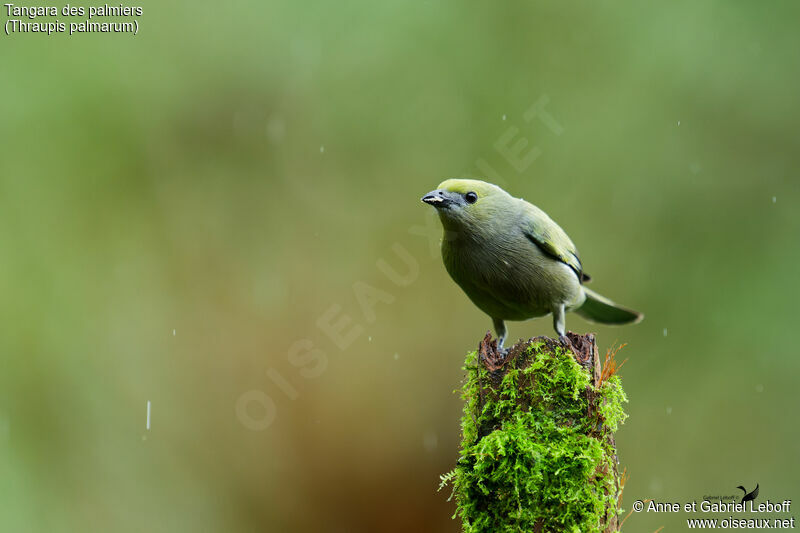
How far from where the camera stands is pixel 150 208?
8414mm

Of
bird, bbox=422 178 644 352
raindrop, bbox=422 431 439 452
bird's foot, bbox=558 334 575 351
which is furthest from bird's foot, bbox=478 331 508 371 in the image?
raindrop, bbox=422 431 439 452

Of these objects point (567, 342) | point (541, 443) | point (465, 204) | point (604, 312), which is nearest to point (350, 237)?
point (604, 312)

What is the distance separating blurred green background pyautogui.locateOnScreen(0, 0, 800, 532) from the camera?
25.5 feet

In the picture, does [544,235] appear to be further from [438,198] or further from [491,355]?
[491,355]

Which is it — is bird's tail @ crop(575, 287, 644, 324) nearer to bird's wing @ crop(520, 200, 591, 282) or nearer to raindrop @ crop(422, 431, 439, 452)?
bird's wing @ crop(520, 200, 591, 282)

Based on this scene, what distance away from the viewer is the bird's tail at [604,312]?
5.38 meters

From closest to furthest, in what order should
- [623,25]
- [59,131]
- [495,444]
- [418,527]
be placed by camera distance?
[495,444], [418,527], [59,131], [623,25]

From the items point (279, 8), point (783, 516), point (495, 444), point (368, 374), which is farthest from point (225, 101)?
point (783, 516)

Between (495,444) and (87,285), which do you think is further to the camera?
(87,285)

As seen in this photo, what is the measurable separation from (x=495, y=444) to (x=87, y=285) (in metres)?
6.06

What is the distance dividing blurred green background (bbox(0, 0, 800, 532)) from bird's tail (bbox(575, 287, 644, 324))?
2612 mm

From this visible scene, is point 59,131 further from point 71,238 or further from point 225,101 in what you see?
point 225,101

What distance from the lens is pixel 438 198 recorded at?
4.35m

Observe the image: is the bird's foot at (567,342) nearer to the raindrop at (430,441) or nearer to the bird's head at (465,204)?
the bird's head at (465,204)
